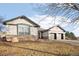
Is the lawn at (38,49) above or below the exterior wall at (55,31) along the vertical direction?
below

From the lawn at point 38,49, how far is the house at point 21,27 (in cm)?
9

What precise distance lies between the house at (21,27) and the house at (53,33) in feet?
0.21

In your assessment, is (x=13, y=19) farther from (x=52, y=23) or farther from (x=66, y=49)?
(x=66, y=49)

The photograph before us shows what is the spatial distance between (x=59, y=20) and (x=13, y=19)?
41 cm

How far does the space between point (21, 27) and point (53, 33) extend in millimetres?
293

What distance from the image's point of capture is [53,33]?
79.5 inches

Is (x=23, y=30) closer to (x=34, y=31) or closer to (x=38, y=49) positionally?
(x=34, y=31)

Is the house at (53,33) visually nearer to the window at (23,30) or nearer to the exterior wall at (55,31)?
the exterior wall at (55,31)

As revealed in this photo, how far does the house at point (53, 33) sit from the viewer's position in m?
1.99

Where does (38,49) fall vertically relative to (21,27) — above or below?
below

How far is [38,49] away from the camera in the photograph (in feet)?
6.49

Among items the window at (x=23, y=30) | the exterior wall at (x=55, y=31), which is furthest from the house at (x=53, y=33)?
the window at (x=23, y=30)

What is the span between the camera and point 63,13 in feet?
6.56

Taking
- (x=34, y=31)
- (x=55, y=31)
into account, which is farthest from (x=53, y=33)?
(x=34, y=31)
